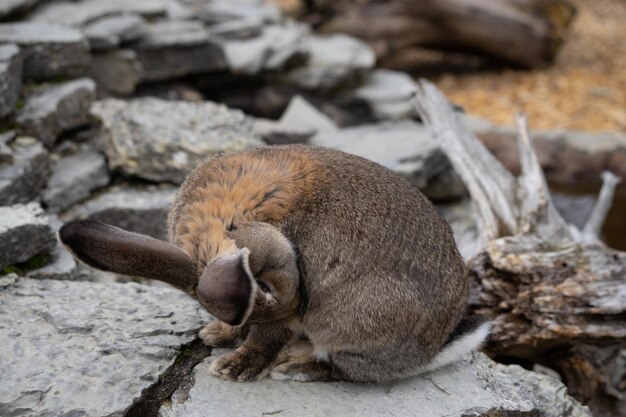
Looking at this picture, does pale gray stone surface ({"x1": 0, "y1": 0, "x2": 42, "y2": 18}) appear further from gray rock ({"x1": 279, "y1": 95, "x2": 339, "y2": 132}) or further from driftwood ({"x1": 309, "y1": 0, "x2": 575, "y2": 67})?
driftwood ({"x1": 309, "y1": 0, "x2": 575, "y2": 67})

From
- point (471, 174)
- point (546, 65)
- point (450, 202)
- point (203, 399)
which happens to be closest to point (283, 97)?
point (450, 202)

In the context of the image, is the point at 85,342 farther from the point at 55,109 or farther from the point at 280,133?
the point at 280,133

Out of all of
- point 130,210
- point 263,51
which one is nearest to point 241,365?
point 130,210

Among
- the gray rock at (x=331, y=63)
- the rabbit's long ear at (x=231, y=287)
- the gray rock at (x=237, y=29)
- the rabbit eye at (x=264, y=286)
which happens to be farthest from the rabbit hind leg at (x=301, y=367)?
the gray rock at (x=237, y=29)

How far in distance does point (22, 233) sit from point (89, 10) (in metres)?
3.99

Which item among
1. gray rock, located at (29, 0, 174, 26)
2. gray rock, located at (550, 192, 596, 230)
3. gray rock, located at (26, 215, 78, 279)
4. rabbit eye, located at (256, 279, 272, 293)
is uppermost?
rabbit eye, located at (256, 279, 272, 293)

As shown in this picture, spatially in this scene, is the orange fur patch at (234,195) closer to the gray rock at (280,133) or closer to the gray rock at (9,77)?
the gray rock at (9,77)

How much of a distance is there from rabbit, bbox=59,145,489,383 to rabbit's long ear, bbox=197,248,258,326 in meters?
0.34

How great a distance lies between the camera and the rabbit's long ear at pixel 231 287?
267 centimetres

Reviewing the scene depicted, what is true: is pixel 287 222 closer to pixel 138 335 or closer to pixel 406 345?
pixel 406 345

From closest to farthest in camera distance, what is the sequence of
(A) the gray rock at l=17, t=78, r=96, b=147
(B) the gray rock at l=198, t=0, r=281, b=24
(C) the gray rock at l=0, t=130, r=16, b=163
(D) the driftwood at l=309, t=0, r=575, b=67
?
(C) the gray rock at l=0, t=130, r=16, b=163 < (A) the gray rock at l=17, t=78, r=96, b=147 < (B) the gray rock at l=198, t=0, r=281, b=24 < (D) the driftwood at l=309, t=0, r=575, b=67

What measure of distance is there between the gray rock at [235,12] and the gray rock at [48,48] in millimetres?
3001

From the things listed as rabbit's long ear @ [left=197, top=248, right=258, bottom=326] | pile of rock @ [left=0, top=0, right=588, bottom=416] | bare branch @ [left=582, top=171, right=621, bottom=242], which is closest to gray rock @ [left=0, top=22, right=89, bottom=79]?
pile of rock @ [left=0, top=0, right=588, bottom=416]

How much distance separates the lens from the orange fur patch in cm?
324
